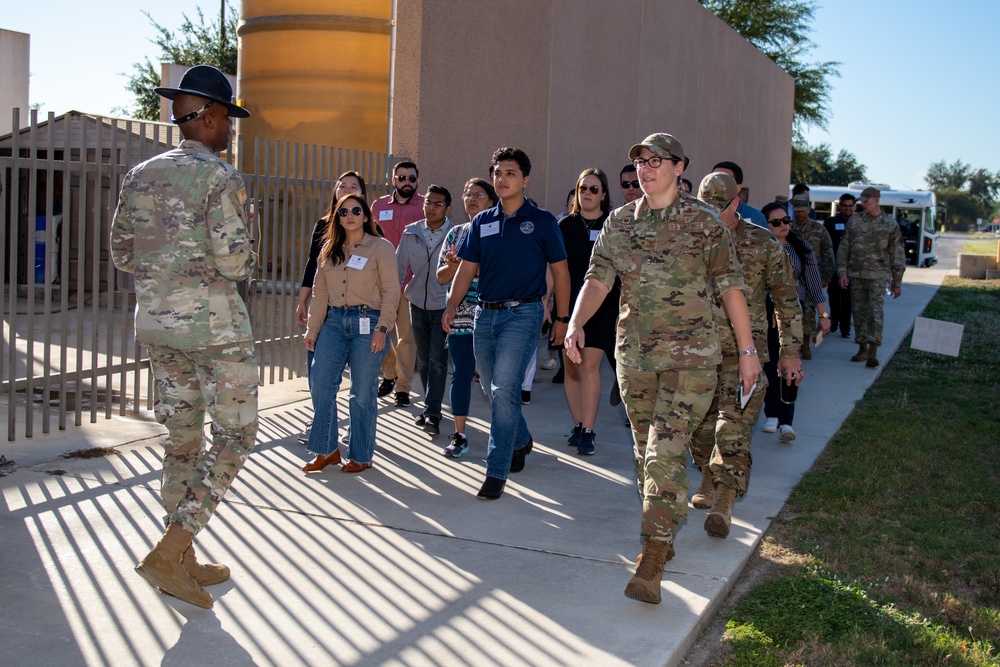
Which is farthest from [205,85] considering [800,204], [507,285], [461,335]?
[800,204]

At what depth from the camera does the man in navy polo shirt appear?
612 cm

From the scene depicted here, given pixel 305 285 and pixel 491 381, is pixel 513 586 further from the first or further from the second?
pixel 305 285

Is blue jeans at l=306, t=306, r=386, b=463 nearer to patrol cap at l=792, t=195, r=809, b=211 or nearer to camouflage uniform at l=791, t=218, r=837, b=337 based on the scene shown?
camouflage uniform at l=791, t=218, r=837, b=337

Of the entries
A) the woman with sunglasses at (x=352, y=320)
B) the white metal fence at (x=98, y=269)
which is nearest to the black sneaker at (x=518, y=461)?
the woman with sunglasses at (x=352, y=320)

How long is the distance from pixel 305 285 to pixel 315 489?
5.03 ft

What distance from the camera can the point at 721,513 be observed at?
18.4 ft

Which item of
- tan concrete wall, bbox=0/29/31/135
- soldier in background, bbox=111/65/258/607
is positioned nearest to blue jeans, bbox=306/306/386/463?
soldier in background, bbox=111/65/258/607

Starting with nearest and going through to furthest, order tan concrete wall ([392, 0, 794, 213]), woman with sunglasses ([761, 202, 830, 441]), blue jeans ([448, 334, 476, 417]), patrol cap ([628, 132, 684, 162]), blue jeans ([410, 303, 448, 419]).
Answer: patrol cap ([628, 132, 684, 162]) < blue jeans ([448, 334, 476, 417]) < woman with sunglasses ([761, 202, 830, 441]) < blue jeans ([410, 303, 448, 419]) < tan concrete wall ([392, 0, 794, 213])

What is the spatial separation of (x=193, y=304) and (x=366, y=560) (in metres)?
1.53

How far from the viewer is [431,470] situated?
680cm

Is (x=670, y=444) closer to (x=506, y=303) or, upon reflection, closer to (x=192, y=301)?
(x=506, y=303)

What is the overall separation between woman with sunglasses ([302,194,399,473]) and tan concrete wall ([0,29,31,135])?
72.6 ft

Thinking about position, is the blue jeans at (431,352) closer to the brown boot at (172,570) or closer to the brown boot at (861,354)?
the brown boot at (172,570)

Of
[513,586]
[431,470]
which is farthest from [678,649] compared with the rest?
[431,470]
